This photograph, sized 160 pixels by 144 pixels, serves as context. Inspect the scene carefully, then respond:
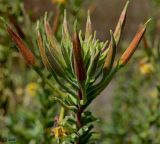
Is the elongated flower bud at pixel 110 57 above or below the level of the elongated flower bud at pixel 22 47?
below

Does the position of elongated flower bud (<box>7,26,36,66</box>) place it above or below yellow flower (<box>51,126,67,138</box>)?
above

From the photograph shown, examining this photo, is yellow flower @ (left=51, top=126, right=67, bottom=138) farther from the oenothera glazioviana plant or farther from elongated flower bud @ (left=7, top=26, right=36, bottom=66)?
elongated flower bud @ (left=7, top=26, right=36, bottom=66)

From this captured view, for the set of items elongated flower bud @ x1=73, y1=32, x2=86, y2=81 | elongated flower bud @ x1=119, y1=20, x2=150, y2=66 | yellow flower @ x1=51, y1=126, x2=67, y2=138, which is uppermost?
elongated flower bud @ x1=119, y1=20, x2=150, y2=66

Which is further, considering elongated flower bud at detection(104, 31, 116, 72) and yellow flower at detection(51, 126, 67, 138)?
yellow flower at detection(51, 126, 67, 138)

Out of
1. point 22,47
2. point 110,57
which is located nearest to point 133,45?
point 110,57

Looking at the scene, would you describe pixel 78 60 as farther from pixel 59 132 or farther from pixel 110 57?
pixel 59 132

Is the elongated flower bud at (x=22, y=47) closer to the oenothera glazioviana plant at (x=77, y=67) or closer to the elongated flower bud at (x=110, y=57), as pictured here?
the oenothera glazioviana plant at (x=77, y=67)

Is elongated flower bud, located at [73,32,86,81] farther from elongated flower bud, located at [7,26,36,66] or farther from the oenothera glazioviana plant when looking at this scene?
elongated flower bud, located at [7,26,36,66]

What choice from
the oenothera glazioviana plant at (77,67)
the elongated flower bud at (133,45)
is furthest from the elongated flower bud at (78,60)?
the elongated flower bud at (133,45)

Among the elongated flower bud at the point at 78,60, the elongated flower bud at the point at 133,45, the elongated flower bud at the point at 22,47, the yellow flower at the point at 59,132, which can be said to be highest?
the elongated flower bud at the point at 22,47

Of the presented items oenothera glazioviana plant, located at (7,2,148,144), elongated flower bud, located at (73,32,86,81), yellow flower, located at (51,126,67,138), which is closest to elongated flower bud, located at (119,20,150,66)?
oenothera glazioviana plant, located at (7,2,148,144)
